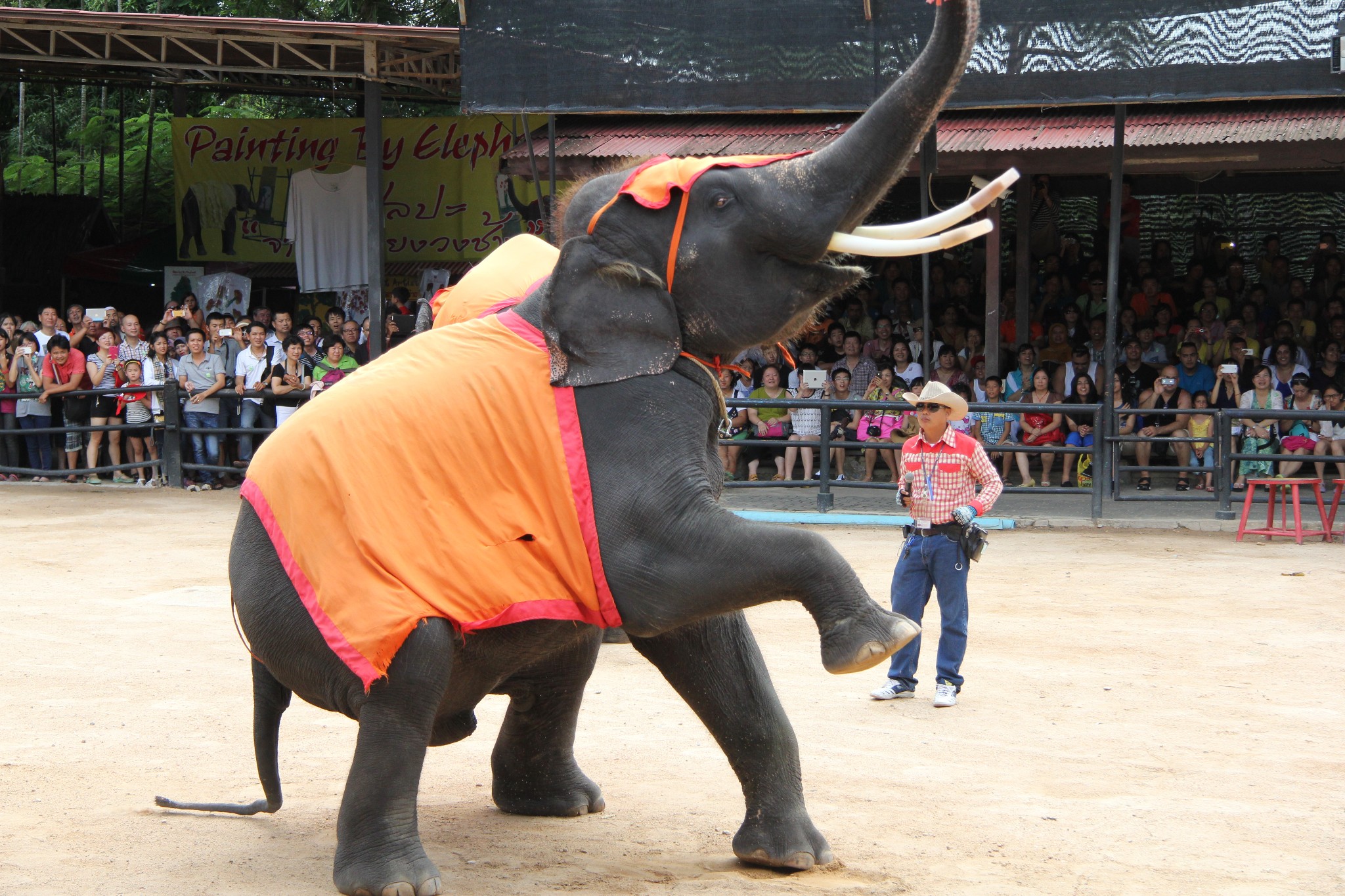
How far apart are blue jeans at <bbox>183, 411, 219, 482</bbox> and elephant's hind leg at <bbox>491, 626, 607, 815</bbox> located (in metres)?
9.85

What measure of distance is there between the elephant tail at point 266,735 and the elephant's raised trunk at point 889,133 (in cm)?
212

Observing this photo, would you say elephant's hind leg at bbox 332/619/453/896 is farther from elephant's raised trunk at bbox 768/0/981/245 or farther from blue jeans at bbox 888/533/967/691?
blue jeans at bbox 888/533/967/691

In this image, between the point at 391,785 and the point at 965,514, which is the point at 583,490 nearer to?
the point at 391,785

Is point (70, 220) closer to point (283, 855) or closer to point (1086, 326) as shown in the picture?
point (1086, 326)

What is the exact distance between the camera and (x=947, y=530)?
21.1 ft

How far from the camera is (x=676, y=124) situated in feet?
44.4

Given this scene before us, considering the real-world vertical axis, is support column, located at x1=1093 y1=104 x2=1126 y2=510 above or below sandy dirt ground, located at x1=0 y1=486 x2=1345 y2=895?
above

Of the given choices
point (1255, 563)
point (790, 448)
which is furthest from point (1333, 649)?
point (790, 448)

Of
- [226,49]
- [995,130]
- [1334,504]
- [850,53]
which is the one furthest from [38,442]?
[1334,504]

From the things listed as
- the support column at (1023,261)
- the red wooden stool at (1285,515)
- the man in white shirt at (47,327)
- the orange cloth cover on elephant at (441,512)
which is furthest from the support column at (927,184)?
the man in white shirt at (47,327)

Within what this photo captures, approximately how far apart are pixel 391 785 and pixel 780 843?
1.14 metres

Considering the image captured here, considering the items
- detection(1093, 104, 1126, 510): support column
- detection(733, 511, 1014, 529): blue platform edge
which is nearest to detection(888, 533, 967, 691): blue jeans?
detection(733, 511, 1014, 529): blue platform edge

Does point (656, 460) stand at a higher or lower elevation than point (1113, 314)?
lower

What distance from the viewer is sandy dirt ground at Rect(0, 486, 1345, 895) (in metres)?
4.12
